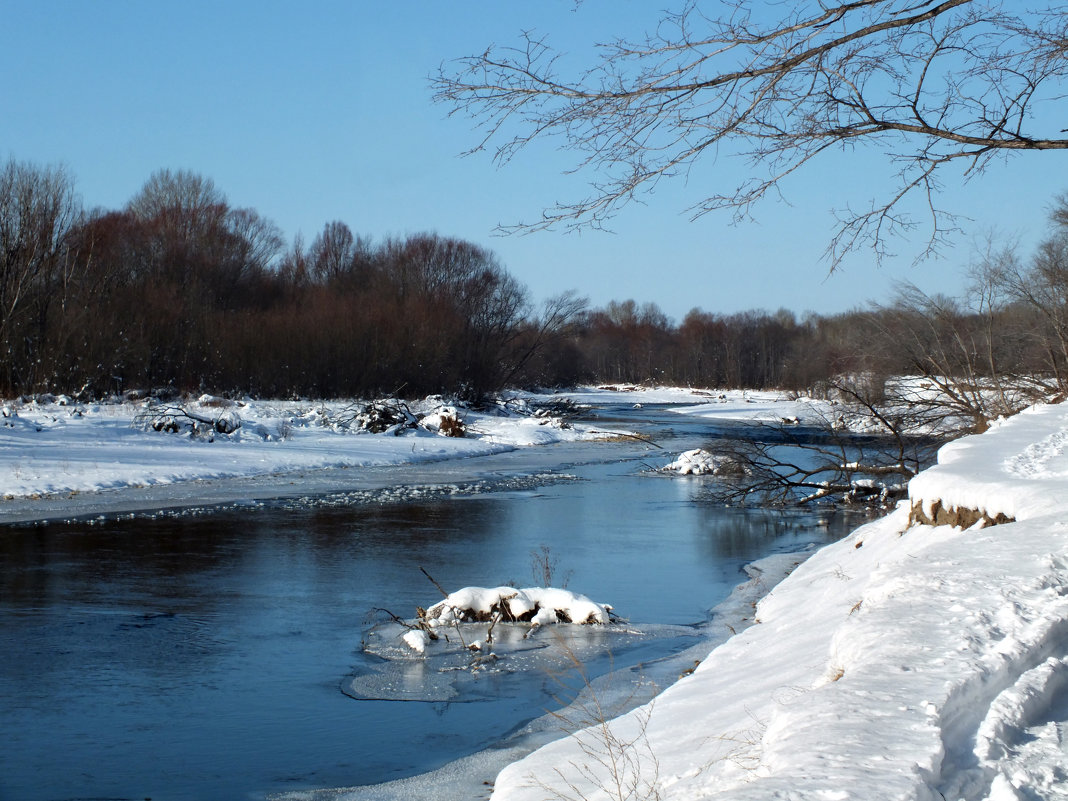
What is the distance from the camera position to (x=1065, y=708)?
145 inches

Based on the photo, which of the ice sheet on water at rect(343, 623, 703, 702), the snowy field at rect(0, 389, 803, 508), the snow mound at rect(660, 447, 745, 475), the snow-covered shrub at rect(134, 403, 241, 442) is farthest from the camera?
the snow-covered shrub at rect(134, 403, 241, 442)

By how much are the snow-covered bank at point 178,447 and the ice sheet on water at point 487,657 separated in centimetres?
1364

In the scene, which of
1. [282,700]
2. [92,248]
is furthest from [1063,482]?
[92,248]

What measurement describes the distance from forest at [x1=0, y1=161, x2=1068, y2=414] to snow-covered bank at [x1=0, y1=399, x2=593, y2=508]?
6305mm

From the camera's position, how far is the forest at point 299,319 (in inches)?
786

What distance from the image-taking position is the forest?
65.5 feet

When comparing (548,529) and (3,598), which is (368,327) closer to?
(548,529)

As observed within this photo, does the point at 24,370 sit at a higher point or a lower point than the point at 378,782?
higher

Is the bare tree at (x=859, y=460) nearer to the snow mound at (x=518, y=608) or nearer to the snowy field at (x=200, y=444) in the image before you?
the snow mound at (x=518, y=608)

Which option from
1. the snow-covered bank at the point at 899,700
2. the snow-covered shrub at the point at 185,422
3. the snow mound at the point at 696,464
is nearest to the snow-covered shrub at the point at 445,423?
the snow-covered shrub at the point at 185,422

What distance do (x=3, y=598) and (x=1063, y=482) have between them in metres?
10.5

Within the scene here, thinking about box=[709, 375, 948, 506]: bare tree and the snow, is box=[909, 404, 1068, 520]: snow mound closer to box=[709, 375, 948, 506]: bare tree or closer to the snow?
the snow

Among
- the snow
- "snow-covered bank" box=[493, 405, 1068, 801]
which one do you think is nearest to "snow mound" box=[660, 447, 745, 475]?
the snow

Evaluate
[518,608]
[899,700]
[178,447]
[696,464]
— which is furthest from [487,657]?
[178,447]
